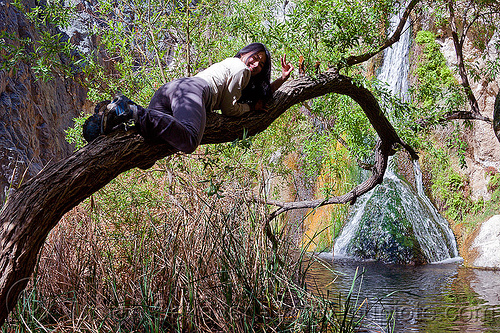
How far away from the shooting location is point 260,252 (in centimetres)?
308

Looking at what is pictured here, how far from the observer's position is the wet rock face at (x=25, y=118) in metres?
9.15

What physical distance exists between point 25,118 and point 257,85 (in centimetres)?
858

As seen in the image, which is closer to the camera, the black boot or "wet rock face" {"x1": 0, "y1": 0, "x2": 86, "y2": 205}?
the black boot

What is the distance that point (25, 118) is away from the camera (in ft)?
33.3

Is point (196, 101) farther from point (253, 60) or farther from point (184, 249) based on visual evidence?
point (184, 249)

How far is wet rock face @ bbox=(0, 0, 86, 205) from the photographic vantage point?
9148mm

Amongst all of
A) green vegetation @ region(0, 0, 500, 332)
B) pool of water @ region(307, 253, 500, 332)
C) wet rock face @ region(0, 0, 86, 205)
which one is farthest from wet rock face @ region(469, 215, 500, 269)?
wet rock face @ region(0, 0, 86, 205)

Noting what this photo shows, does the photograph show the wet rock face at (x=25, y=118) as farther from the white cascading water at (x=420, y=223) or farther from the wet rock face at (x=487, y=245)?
the wet rock face at (x=487, y=245)

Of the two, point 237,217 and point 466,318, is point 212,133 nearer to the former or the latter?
point 237,217

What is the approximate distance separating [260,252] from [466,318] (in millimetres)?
2649

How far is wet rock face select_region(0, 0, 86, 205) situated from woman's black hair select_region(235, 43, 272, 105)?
5.80 meters

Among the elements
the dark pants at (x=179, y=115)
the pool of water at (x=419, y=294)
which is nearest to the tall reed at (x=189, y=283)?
the pool of water at (x=419, y=294)

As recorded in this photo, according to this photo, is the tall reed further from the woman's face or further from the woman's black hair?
the woman's face

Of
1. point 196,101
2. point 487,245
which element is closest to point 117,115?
point 196,101
